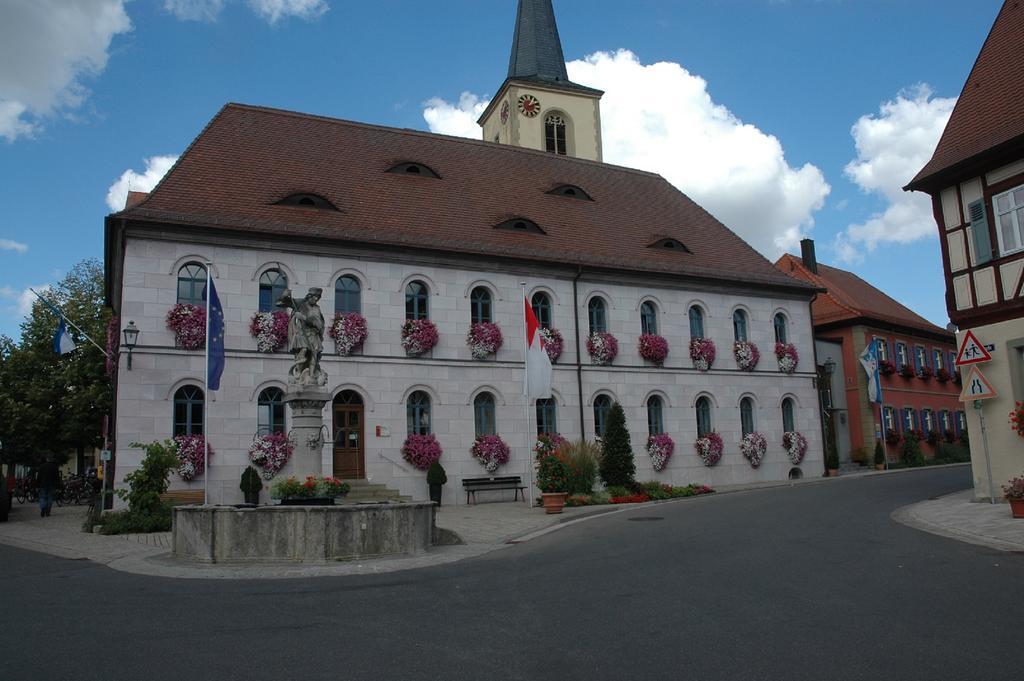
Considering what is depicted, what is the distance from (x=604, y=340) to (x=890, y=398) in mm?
17023

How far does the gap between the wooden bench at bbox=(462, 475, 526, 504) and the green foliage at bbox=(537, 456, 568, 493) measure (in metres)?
3.96

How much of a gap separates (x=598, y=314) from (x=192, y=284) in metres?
12.5

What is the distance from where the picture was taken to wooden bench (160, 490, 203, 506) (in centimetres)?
2005

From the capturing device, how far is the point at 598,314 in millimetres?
27688

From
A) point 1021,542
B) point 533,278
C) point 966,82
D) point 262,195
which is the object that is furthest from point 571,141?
point 1021,542

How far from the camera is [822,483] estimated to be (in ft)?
86.2

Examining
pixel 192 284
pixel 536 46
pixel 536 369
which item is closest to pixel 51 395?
pixel 192 284

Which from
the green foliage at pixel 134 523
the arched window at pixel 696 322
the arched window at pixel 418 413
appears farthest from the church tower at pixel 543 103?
the green foliage at pixel 134 523

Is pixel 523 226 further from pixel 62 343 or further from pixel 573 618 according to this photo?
pixel 573 618

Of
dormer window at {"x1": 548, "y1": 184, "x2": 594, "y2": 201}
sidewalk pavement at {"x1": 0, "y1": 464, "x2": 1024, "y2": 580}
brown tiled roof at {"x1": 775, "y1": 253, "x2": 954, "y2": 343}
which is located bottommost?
sidewalk pavement at {"x1": 0, "y1": 464, "x2": 1024, "y2": 580}

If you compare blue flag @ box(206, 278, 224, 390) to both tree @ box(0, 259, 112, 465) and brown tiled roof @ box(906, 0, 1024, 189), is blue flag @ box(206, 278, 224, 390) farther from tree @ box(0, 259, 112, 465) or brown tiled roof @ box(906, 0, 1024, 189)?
brown tiled roof @ box(906, 0, 1024, 189)

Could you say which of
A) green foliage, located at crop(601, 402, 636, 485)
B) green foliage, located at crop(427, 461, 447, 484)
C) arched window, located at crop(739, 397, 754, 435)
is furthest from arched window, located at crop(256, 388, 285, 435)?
arched window, located at crop(739, 397, 754, 435)

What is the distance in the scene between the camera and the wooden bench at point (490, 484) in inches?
936

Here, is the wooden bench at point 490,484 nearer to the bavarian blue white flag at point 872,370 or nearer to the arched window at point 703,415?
the arched window at point 703,415
